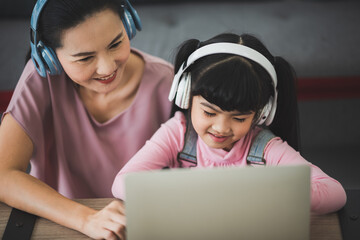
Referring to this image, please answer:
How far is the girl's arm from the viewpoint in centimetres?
93

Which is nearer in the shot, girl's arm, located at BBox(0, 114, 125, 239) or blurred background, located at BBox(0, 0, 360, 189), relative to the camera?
girl's arm, located at BBox(0, 114, 125, 239)

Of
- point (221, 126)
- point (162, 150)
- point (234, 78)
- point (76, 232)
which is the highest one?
point (234, 78)

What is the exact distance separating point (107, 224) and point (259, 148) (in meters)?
0.44

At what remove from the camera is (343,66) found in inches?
84.9

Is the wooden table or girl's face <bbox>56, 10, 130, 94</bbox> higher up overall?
girl's face <bbox>56, 10, 130, 94</bbox>

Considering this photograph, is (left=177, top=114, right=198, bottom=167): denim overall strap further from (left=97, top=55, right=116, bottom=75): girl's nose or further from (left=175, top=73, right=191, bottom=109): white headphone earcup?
(left=97, top=55, right=116, bottom=75): girl's nose

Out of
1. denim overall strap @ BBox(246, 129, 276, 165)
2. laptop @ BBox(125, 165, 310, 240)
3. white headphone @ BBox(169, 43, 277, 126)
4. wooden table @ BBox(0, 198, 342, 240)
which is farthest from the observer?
denim overall strap @ BBox(246, 129, 276, 165)

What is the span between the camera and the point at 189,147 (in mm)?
1181

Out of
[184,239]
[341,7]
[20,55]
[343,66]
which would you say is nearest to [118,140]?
[184,239]

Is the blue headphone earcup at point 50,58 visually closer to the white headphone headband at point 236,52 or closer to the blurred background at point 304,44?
the white headphone headband at point 236,52

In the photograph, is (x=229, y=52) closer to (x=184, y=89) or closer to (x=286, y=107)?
(x=184, y=89)

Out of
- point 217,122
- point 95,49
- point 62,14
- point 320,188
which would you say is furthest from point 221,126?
point 62,14

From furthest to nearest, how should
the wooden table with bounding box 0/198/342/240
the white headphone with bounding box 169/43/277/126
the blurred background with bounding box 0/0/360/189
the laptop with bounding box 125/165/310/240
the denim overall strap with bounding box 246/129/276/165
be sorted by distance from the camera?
the blurred background with bounding box 0/0/360/189 → the denim overall strap with bounding box 246/129/276/165 → the white headphone with bounding box 169/43/277/126 → the wooden table with bounding box 0/198/342/240 → the laptop with bounding box 125/165/310/240

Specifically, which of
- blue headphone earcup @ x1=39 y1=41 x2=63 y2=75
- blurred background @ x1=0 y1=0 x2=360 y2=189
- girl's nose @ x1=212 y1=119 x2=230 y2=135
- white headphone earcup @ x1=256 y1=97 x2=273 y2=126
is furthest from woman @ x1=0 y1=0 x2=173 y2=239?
blurred background @ x1=0 y1=0 x2=360 y2=189
